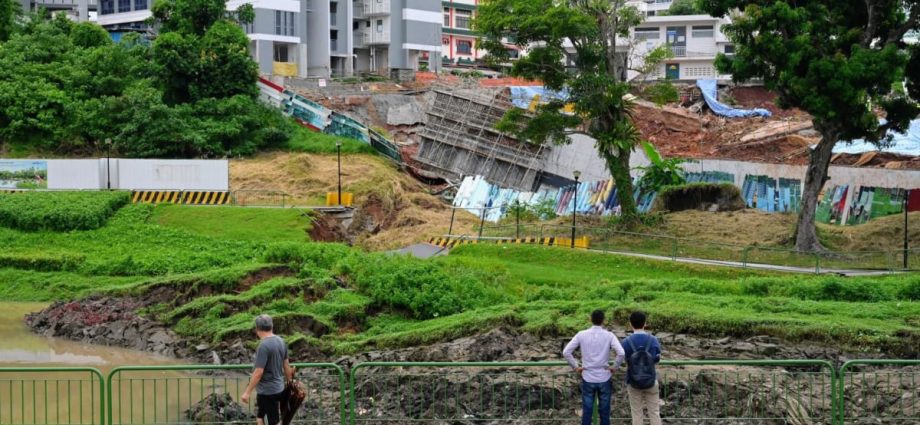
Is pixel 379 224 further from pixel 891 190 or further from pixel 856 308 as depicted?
pixel 856 308

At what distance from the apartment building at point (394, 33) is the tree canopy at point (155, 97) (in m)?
16.5

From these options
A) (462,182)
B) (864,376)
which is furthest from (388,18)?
(864,376)

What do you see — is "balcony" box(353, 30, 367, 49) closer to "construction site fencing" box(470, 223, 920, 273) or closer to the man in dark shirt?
"construction site fencing" box(470, 223, 920, 273)

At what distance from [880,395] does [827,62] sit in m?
15.8

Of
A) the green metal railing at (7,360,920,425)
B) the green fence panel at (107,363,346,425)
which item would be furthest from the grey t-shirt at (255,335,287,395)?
the green metal railing at (7,360,920,425)

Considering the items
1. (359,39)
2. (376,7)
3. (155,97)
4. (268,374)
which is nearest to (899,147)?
(155,97)

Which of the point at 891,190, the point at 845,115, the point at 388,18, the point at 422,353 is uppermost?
the point at 388,18

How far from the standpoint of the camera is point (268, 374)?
1414cm

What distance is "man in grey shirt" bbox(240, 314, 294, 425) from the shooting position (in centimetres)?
1397

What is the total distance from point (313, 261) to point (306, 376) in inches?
508

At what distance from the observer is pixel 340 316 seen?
94.0 ft

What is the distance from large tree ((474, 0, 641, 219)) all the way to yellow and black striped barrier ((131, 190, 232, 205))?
41.1ft

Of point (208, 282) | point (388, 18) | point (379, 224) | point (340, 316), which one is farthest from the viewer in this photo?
point (388, 18)

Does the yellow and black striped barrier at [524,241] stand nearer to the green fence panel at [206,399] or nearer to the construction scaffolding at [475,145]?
the construction scaffolding at [475,145]
